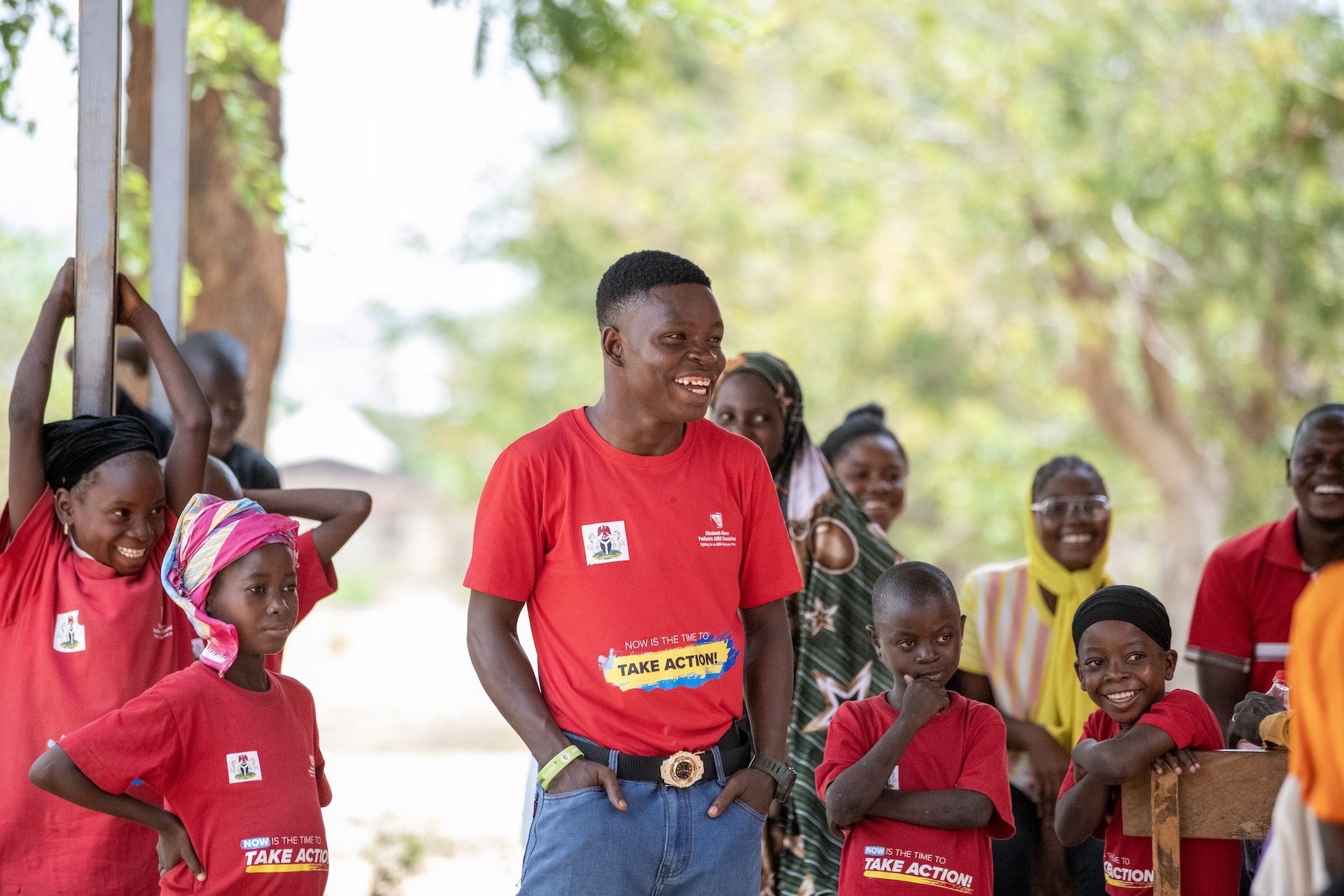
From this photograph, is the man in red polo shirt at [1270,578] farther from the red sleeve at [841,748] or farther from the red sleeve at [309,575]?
the red sleeve at [309,575]

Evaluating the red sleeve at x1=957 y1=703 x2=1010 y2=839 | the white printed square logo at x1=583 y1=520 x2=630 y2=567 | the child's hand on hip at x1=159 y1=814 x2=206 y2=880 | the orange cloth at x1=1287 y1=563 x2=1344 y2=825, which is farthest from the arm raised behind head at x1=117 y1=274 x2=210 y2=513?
Result: the orange cloth at x1=1287 y1=563 x2=1344 y2=825

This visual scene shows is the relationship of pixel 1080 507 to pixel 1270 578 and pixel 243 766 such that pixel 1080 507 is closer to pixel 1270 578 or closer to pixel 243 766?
pixel 1270 578

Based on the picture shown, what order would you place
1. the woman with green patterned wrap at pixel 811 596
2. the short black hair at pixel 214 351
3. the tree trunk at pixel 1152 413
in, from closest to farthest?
1. the woman with green patterned wrap at pixel 811 596
2. the short black hair at pixel 214 351
3. the tree trunk at pixel 1152 413

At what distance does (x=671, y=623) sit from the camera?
2.97m

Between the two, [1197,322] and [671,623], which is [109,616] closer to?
[671,623]

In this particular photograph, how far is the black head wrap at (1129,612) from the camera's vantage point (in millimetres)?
3604

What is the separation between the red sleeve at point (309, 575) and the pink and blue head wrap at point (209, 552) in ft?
1.41

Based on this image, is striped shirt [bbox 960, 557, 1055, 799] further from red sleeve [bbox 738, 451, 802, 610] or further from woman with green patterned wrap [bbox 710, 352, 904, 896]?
red sleeve [bbox 738, 451, 802, 610]

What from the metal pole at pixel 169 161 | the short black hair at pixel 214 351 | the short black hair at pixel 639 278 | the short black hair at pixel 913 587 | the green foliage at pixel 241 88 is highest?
the green foliage at pixel 241 88

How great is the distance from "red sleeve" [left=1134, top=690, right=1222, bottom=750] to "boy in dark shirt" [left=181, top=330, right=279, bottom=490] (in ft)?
9.24

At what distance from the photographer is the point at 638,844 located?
2885mm

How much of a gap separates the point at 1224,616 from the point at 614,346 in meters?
2.41

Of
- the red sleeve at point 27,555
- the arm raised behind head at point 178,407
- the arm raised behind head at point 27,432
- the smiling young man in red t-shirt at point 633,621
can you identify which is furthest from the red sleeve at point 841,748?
the arm raised behind head at point 27,432

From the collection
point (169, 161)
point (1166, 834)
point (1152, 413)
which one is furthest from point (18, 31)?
point (1152, 413)
